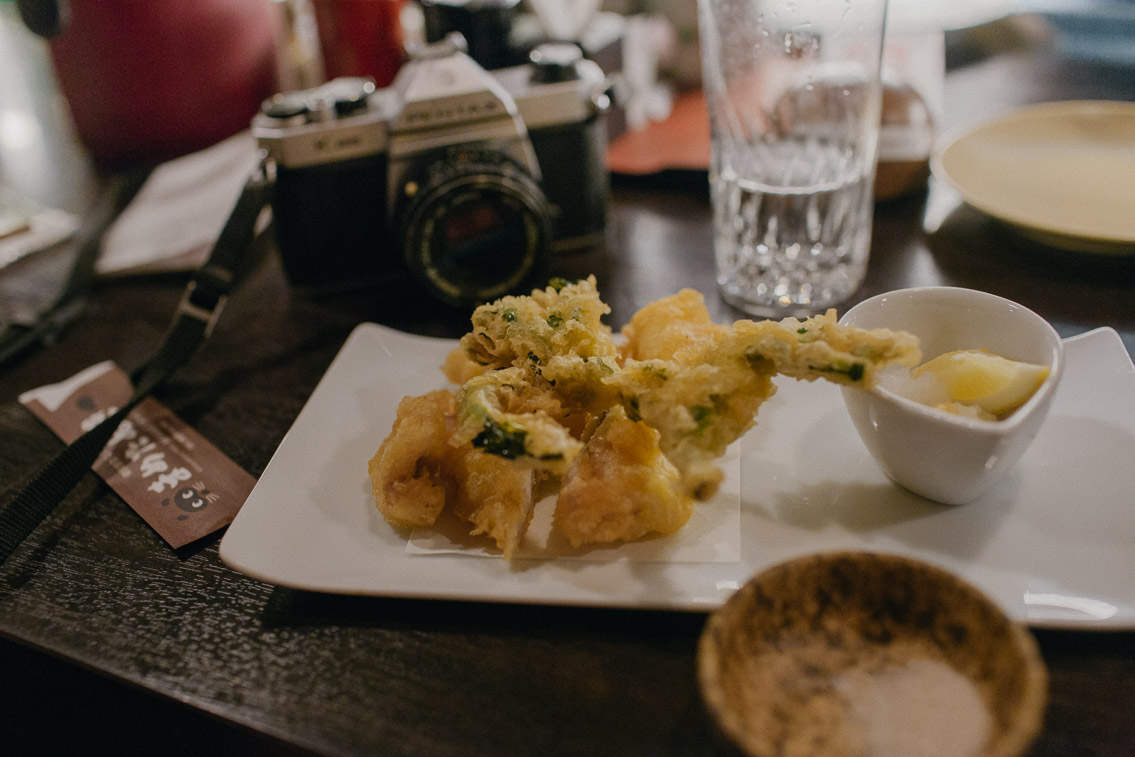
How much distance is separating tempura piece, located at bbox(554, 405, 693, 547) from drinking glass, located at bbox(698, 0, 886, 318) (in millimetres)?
492

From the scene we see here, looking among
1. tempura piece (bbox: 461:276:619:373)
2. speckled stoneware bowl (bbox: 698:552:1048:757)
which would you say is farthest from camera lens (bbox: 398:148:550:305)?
speckled stoneware bowl (bbox: 698:552:1048:757)

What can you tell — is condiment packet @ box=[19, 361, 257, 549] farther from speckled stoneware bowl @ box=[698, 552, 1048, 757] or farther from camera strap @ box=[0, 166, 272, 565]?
speckled stoneware bowl @ box=[698, 552, 1048, 757]

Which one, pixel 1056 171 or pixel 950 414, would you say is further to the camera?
pixel 1056 171

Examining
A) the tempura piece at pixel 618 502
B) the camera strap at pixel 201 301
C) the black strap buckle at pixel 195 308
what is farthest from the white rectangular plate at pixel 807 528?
the black strap buckle at pixel 195 308

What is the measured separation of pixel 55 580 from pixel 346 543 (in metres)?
0.33

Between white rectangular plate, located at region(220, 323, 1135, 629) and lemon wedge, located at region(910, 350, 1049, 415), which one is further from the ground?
lemon wedge, located at region(910, 350, 1049, 415)

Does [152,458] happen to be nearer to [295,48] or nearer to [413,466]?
[413,466]

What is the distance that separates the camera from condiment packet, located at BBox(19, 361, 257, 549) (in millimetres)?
847

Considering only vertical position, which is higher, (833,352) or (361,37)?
(361,37)

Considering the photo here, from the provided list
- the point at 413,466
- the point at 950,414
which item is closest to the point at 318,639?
the point at 413,466

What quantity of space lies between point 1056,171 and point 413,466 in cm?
114

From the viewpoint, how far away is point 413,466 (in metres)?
0.75

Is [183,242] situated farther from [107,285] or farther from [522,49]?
[522,49]

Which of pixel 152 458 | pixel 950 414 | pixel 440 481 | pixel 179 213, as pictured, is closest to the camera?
pixel 950 414
